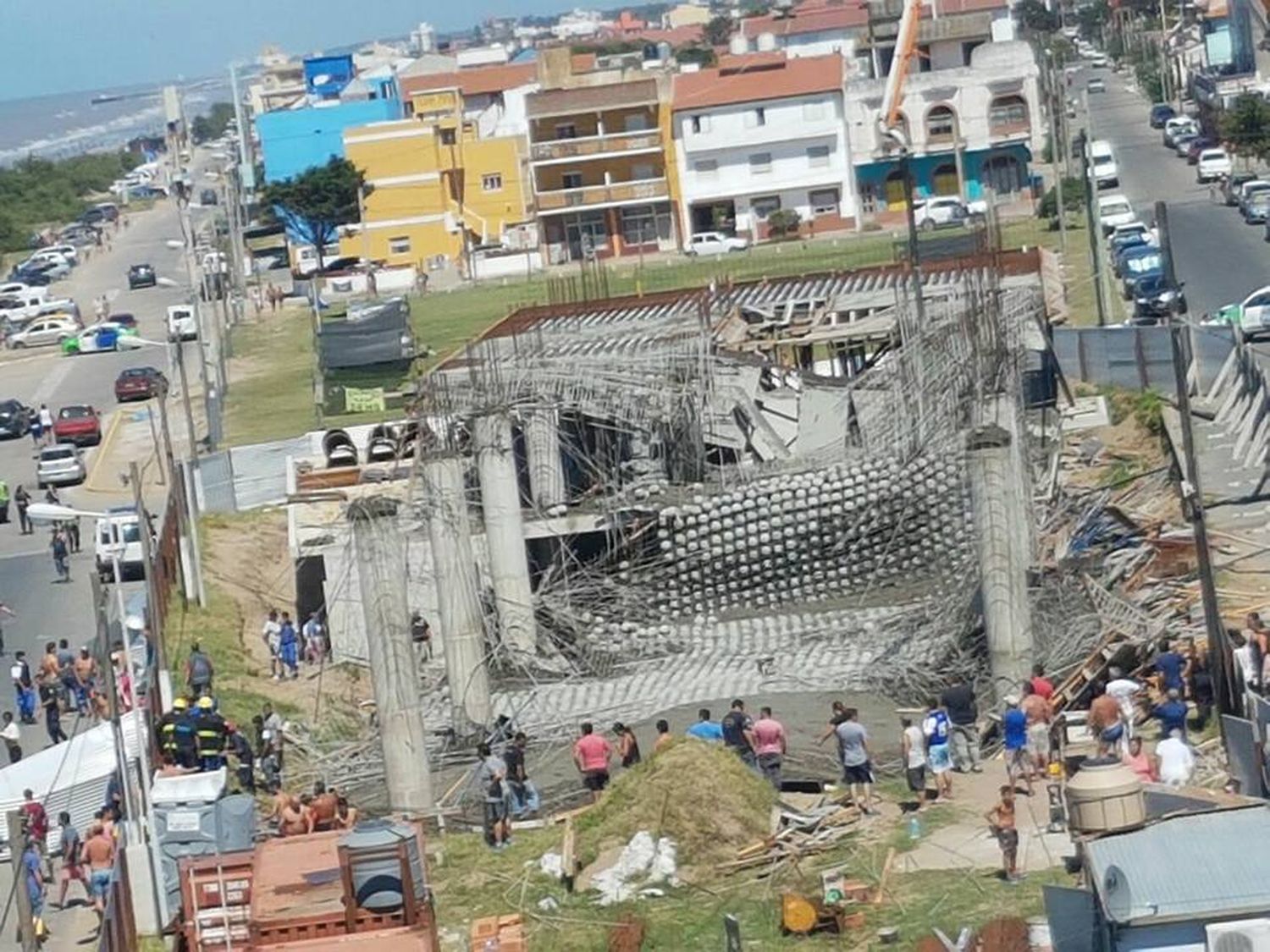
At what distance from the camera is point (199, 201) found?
122m

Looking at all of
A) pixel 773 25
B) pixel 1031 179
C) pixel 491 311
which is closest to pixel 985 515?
pixel 491 311

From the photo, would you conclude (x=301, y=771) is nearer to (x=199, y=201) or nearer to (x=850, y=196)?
A: (x=850, y=196)

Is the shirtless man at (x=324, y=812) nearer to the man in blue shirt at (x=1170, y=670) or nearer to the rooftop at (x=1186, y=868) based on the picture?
the man in blue shirt at (x=1170, y=670)

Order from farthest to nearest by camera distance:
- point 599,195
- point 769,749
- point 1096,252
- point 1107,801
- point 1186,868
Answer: point 599,195, point 1096,252, point 769,749, point 1107,801, point 1186,868

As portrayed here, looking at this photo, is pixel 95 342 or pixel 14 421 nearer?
A: pixel 14 421

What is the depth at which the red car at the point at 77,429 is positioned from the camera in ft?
176

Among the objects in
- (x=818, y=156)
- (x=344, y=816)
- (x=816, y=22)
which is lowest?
(x=344, y=816)

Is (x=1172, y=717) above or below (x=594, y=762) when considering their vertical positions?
above

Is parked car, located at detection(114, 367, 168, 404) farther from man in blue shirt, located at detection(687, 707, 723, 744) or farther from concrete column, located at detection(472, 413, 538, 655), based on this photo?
man in blue shirt, located at detection(687, 707, 723, 744)

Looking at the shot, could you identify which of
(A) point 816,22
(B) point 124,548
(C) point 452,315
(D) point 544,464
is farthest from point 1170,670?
(A) point 816,22

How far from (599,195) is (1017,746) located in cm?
6049

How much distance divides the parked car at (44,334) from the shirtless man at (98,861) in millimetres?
51100

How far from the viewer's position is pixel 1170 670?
80.5 feet

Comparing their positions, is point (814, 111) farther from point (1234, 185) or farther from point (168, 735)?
point (168, 735)
